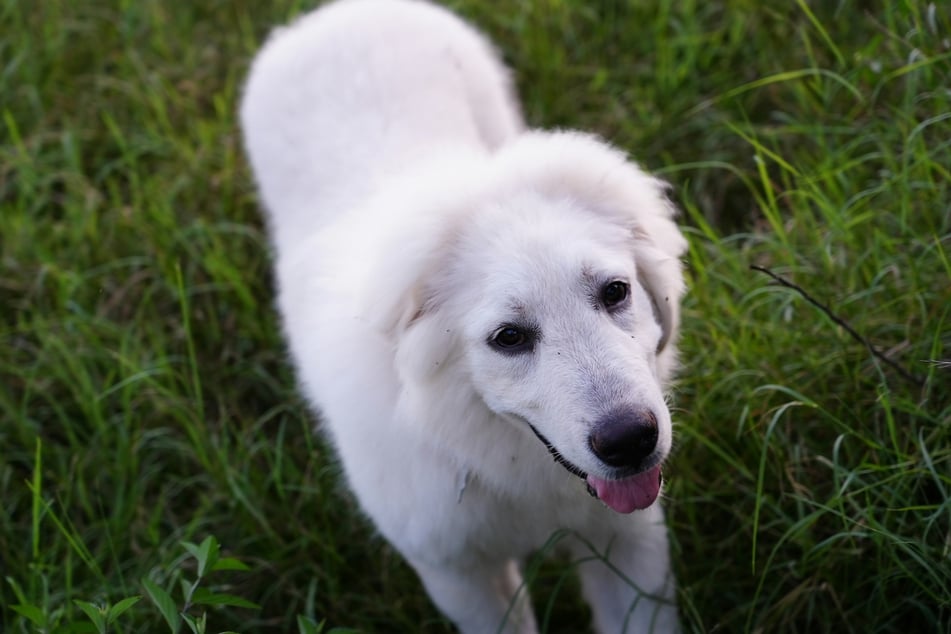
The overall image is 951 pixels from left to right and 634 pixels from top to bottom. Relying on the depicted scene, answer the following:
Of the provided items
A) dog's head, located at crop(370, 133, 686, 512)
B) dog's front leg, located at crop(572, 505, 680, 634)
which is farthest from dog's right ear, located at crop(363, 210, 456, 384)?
dog's front leg, located at crop(572, 505, 680, 634)

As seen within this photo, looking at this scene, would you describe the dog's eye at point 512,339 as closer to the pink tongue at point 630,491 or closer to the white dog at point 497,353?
the white dog at point 497,353

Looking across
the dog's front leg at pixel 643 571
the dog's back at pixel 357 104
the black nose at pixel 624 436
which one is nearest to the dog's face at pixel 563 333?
the black nose at pixel 624 436

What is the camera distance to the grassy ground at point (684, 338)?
9.68 feet

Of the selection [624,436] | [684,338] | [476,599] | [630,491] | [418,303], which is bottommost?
[476,599]

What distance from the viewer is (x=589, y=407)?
2.26 meters

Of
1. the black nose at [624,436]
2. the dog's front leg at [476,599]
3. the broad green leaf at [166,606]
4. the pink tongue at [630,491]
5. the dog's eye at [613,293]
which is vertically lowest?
the dog's front leg at [476,599]

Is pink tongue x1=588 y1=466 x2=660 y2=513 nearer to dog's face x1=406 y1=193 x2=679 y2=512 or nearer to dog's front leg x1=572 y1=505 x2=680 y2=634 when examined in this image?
dog's face x1=406 y1=193 x2=679 y2=512

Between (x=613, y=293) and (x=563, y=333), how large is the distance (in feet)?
0.54

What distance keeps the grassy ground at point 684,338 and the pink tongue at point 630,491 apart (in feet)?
1.27

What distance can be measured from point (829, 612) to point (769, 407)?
599 millimetres

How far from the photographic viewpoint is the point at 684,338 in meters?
3.40

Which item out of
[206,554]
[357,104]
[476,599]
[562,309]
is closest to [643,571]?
[476,599]

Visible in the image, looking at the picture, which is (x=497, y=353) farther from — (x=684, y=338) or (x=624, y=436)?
(x=684, y=338)

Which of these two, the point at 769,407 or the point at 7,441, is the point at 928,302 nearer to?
the point at 769,407
